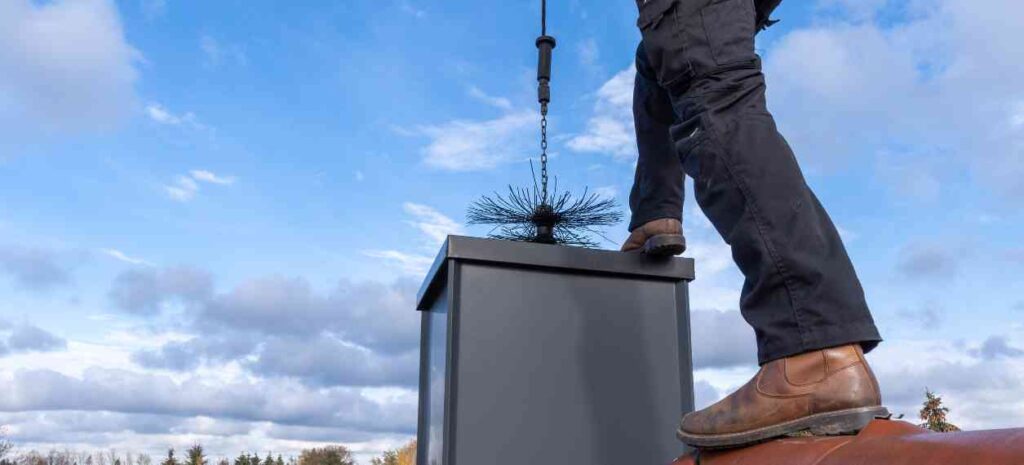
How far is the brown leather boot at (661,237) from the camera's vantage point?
1742mm

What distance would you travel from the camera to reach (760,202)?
3.67ft

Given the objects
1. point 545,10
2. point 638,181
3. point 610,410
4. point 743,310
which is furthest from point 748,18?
point 545,10

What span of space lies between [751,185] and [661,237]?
0.62 meters

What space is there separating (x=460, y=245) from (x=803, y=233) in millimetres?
857

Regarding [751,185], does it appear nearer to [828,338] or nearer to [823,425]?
[828,338]

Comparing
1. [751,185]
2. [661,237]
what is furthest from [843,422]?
[661,237]

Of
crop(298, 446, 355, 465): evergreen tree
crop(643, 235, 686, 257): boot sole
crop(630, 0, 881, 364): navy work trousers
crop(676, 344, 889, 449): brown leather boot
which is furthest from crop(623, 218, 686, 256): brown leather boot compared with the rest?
crop(298, 446, 355, 465): evergreen tree

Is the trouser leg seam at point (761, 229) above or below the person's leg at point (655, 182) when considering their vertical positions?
below

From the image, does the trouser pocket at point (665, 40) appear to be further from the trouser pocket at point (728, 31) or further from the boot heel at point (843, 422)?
the boot heel at point (843, 422)

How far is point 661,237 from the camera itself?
1746 millimetres

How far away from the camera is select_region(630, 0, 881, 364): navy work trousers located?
1074 mm

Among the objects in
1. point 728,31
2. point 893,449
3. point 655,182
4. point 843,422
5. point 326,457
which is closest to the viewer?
point 893,449

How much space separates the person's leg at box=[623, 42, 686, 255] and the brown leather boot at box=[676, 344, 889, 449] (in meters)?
0.66

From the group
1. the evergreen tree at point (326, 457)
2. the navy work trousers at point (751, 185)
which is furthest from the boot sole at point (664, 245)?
the evergreen tree at point (326, 457)
